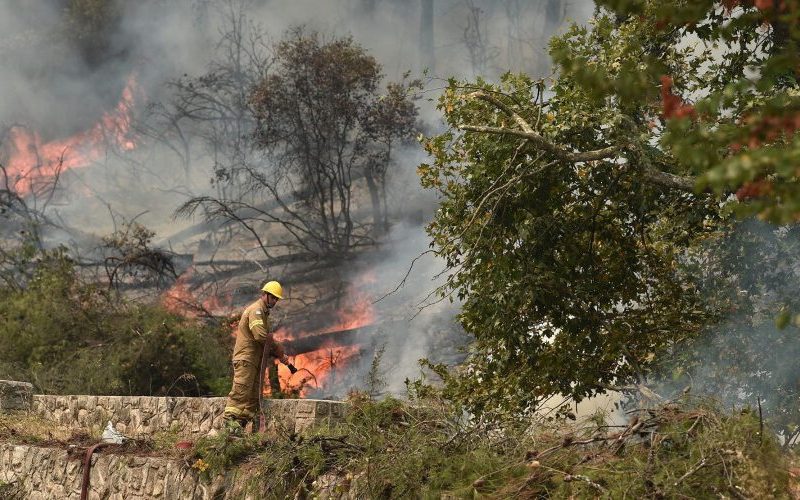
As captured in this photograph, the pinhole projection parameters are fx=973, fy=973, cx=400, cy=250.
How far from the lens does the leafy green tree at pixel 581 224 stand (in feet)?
33.8

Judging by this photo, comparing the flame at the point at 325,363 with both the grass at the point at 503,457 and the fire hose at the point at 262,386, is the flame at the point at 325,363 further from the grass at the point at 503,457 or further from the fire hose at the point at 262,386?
the grass at the point at 503,457

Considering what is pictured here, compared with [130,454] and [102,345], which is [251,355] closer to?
[130,454]

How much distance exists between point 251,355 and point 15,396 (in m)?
6.12

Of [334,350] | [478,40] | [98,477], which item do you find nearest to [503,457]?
[98,477]

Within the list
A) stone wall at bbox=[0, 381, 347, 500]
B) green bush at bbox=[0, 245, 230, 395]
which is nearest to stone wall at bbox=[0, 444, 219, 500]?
stone wall at bbox=[0, 381, 347, 500]

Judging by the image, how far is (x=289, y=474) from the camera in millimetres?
8641

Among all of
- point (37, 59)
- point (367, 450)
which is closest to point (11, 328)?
point (367, 450)

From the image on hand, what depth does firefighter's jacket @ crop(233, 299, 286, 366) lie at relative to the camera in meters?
10.7

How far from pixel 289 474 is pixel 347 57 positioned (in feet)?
76.8

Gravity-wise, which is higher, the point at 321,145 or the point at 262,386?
the point at 321,145

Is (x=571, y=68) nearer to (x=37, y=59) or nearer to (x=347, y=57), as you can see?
(x=347, y=57)

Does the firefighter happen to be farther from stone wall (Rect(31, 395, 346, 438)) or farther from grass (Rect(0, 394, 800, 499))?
grass (Rect(0, 394, 800, 499))

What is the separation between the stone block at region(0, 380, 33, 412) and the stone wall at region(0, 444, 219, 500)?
2.07 m

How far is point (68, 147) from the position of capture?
37.5 metres
